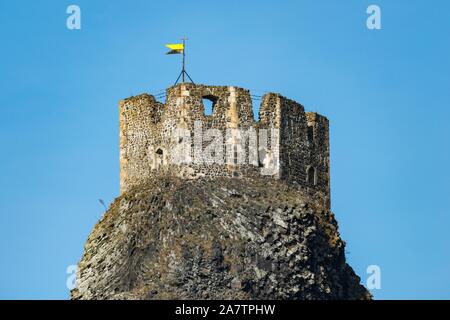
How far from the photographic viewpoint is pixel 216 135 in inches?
6068

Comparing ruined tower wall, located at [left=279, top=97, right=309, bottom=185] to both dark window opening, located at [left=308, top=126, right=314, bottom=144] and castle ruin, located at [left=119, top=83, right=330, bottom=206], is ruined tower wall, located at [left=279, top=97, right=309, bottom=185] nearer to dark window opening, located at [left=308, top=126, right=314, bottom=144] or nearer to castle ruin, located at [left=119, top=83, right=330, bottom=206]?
castle ruin, located at [left=119, top=83, right=330, bottom=206]

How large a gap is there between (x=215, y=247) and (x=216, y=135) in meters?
7.04

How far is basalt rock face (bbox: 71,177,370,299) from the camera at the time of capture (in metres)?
149

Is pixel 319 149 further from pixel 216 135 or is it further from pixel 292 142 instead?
pixel 216 135

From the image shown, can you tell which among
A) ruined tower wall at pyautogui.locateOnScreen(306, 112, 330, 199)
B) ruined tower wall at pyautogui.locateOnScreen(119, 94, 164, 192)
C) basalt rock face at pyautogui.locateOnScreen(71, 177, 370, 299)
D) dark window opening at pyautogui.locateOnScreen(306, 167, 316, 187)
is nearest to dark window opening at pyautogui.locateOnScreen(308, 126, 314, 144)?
ruined tower wall at pyautogui.locateOnScreen(306, 112, 330, 199)

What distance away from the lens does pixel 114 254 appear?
153 metres

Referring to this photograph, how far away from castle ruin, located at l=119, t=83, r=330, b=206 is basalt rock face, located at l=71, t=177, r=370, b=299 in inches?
34.8

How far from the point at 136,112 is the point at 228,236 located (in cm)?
997

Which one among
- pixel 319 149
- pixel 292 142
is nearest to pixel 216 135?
pixel 292 142

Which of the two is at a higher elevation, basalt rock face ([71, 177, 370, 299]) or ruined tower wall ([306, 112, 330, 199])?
ruined tower wall ([306, 112, 330, 199])
